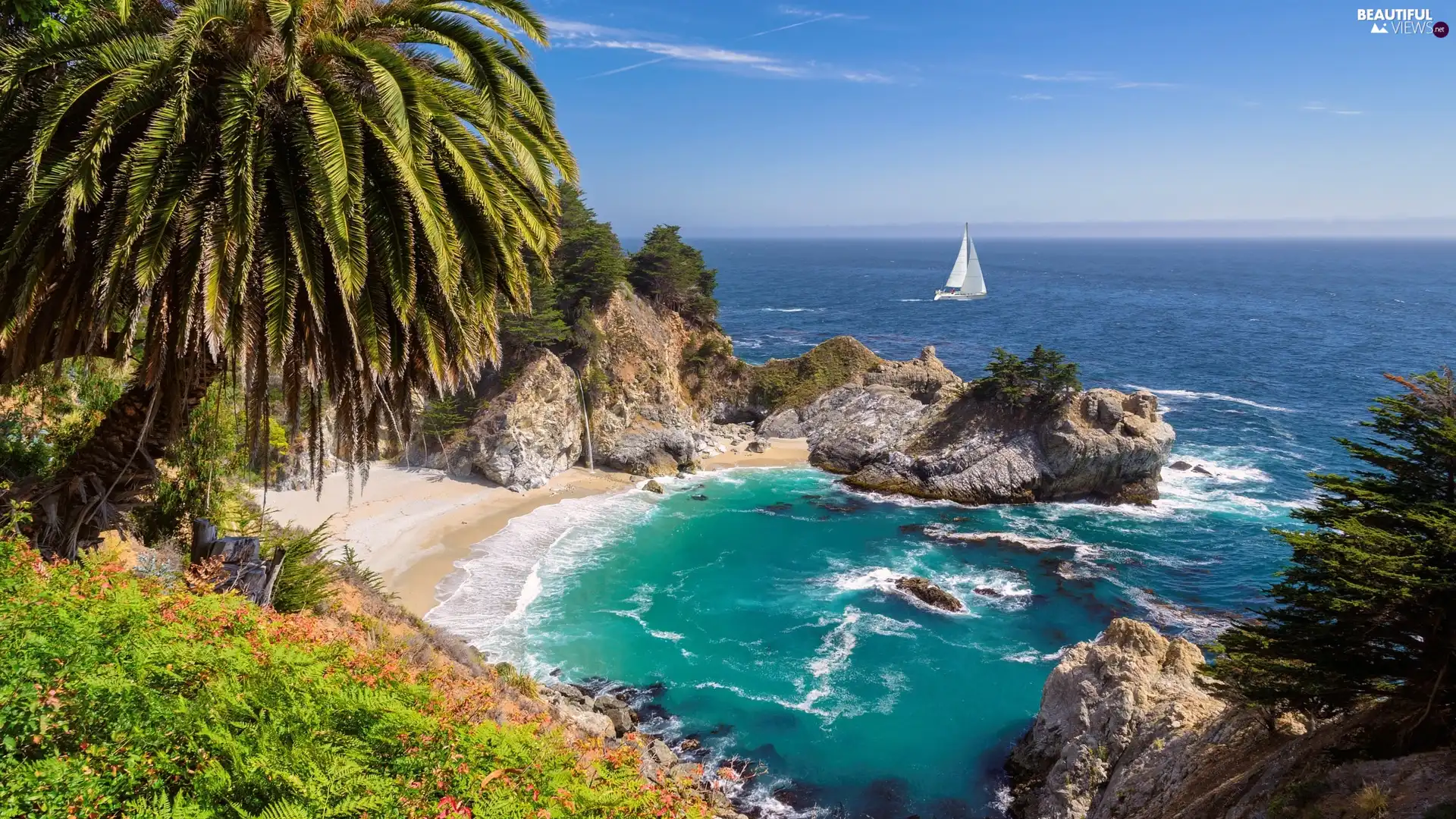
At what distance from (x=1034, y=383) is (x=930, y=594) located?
63.3 ft

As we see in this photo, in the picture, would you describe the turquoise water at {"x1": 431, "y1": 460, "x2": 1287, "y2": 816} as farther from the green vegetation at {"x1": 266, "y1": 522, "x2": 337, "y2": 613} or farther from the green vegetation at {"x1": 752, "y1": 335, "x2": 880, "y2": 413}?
the green vegetation at {"x1": 752, "y1": 335, "x2": 880, "y2": 413}

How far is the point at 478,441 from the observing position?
4122cm

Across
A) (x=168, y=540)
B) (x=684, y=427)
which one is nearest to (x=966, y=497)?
(x=684, y=427)

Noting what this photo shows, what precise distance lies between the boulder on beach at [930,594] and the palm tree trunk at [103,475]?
92.4 ft

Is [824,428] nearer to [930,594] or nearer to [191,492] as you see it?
[930,594]

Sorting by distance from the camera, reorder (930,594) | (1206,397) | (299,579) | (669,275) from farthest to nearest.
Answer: (1206,397) < (669,275) < (930,594) < (299,579)

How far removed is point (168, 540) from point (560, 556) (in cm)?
2293

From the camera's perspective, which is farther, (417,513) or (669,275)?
(669,275)

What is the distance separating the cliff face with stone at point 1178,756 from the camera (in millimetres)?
Answer: 11508

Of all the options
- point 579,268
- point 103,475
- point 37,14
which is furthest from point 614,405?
point 37,14

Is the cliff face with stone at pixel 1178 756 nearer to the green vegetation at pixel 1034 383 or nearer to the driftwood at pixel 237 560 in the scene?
the driftwood at pixel 237 560

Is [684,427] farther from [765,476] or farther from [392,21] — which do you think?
[392,21]

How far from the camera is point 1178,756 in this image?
53.1 ft

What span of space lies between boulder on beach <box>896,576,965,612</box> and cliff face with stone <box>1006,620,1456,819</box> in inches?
357
